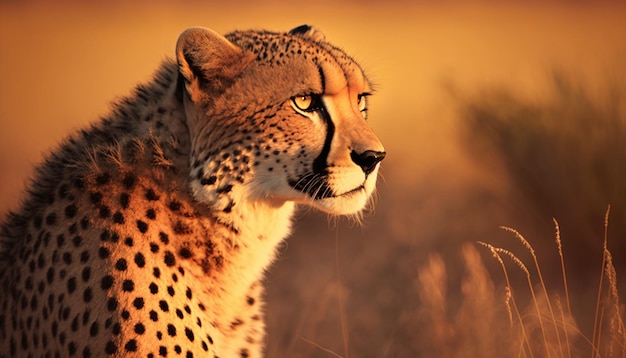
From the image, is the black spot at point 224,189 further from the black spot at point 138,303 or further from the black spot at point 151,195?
the black spot at point 138,303

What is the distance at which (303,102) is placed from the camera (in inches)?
107

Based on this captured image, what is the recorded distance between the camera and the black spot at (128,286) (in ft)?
7.95

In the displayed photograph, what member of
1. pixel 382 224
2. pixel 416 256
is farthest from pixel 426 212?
pixel 416 256

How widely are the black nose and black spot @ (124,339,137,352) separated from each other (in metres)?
0.79

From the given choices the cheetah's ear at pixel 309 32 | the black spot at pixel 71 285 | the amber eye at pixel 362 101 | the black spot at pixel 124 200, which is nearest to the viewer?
the black spot at pixel 71 285

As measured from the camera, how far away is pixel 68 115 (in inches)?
384

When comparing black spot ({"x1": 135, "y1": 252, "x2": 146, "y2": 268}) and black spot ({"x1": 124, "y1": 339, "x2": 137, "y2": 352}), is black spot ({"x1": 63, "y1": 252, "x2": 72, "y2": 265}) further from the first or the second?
black spot ({"x1": 124, "y1": 339, "x2": 137, "y2": 352})

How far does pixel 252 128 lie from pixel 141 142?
32 cm

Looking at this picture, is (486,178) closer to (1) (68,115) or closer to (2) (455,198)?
(2) (455,198)

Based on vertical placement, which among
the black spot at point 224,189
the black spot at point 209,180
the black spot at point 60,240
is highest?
the black spot at point 209,180

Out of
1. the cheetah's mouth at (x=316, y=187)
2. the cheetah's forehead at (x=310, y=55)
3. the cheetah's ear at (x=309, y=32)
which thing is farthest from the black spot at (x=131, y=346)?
the cheetah's ear at (x=309, y=32)

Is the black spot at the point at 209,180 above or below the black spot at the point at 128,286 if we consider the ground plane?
above

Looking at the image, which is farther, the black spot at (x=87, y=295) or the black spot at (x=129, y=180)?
the black spot at (x=129, y=180)

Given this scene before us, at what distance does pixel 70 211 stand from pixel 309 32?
1.05m
